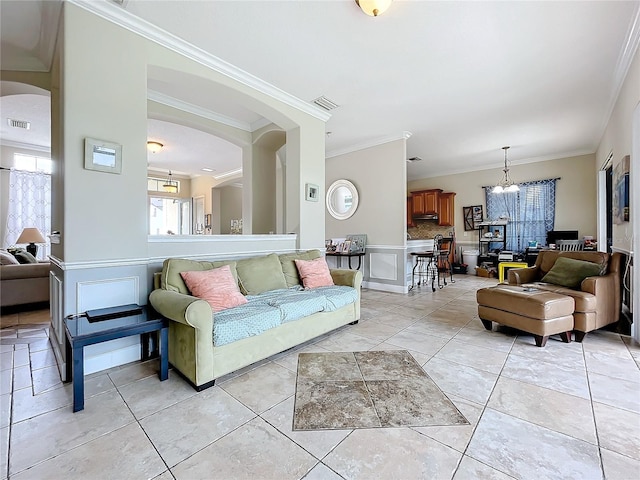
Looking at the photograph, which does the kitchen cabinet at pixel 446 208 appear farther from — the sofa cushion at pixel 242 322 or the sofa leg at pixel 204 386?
the sofa leg at pixel 204 386

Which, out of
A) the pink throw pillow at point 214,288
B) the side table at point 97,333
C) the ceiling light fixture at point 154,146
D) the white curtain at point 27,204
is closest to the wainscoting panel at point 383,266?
the pink throw pillow at point 214,288

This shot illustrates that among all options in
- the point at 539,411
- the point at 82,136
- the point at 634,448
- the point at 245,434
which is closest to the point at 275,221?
the point at 82,136

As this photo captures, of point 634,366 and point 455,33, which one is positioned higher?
point 455,33

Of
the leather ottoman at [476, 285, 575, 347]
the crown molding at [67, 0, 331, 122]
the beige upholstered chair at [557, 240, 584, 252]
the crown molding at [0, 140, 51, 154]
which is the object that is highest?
the crown molding at [0, 140, 51, 154]

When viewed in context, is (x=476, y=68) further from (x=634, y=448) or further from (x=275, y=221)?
(x=275, y=221)

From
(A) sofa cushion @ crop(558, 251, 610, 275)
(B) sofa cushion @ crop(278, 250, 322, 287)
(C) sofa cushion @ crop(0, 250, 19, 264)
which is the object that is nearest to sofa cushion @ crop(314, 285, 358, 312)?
(B) sofa cushion @ crop(278, 250, 322, 287)

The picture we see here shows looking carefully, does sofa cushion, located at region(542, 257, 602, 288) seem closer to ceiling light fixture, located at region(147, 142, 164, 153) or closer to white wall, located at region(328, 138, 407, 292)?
white wall, located at region(328, 138, 407, 292)

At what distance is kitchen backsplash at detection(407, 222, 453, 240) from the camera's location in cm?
819

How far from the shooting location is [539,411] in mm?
1695

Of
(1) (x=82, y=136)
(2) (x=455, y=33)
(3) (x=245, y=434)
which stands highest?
(2) (x=455, y=33)

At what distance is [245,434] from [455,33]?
341cm

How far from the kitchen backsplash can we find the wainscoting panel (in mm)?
3420

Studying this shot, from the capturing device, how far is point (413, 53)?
9.06ft

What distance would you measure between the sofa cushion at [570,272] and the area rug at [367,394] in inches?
88.4
